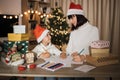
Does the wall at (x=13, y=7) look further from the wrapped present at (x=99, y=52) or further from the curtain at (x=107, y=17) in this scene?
the wrapped present at (x=99, y=52)

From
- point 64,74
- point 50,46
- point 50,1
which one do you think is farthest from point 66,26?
point 64,74

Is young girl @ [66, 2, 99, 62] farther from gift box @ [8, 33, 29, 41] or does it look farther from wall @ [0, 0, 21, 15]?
wall @ [0, 0, 21, 15]

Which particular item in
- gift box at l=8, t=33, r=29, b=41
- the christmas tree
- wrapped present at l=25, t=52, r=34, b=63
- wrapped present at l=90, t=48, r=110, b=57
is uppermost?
gift box at l=8, t=33, r=29, b=41

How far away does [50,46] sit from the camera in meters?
2.29

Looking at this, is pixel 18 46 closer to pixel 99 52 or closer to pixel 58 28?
pixel 99 52

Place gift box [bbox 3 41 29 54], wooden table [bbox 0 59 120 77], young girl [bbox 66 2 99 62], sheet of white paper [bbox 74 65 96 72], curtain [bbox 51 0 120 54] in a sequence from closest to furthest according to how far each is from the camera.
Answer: wooden table [bbox 0 59 120 77], sheet of white paper [bbox 74 65 96 72], gift box [bbox 3 41 29 54], young girl [bbox 66 2 99 62], curtain [bbox 51 0 120 54]

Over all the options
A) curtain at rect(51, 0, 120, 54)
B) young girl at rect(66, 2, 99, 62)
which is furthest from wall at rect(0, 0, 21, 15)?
young girl at rect(66, 2, 99, 62)

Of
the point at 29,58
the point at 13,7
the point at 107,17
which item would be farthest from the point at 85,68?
the point at 107,17

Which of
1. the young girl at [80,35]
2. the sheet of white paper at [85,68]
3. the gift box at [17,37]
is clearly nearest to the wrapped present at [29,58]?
the gift box at [17,37]

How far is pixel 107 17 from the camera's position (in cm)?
545

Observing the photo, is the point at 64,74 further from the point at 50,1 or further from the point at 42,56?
the point at 50,1

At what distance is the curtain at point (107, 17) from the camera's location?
17.7 ft

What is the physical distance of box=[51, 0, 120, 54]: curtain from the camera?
5.38 meters

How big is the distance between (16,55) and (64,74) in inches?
20.3
